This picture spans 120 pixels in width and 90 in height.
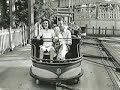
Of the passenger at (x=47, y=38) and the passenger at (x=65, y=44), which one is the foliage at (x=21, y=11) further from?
the passenger at (x=65, y=44)

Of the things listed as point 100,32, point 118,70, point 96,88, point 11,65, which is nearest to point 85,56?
point 118,70

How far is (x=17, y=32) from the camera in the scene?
1206 cm

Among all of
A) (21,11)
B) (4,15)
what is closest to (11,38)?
(21,11)

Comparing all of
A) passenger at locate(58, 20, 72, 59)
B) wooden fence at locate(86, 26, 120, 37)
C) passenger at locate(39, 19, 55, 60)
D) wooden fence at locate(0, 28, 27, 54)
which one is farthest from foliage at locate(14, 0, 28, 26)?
wooden fence at locate(86, 26, 120, 37)

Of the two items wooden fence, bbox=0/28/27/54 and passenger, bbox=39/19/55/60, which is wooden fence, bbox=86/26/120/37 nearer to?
wooden fence, bbox=0/28/27/54

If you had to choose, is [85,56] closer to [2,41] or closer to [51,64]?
[2,41]

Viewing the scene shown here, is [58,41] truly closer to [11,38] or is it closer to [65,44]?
[65,44]

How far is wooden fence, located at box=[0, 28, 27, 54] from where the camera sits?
32.9ft

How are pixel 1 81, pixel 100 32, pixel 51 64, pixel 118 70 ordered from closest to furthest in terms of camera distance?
pixel 51 64 → pixel 1 81 → pixel 118 70 → pixel 100 32

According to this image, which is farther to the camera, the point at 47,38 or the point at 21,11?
the point at 21,11

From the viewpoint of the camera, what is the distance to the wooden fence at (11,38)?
1001cm

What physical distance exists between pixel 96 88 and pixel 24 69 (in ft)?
9.29

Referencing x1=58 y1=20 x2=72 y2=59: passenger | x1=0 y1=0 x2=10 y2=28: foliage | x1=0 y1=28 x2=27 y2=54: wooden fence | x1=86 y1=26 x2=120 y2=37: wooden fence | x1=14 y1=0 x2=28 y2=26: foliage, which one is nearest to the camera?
x1=58 y1=20 x2=72 y2=59: passenger

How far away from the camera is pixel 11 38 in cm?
1106
